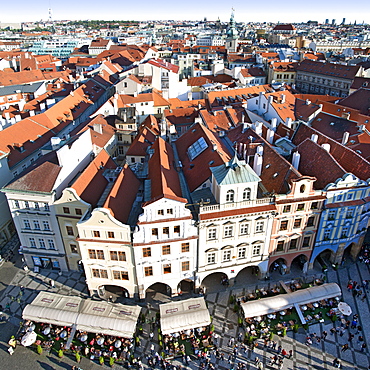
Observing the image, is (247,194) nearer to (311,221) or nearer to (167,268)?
(311,221)

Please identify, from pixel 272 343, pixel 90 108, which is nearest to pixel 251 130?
pixel 272 343

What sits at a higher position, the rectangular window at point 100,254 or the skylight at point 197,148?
the skylight at point 197,148

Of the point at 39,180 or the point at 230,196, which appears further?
the point at 39,180

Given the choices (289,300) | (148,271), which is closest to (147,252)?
(148,271)

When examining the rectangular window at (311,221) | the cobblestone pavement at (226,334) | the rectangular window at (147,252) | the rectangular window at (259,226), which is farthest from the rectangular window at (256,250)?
the rectangular window at (147,252)

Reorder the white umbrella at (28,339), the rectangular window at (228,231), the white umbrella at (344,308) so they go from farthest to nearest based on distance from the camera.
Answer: the rectangular window at (228,231) → the white umbrella at (344,308) → the white umbrella at (28,339)

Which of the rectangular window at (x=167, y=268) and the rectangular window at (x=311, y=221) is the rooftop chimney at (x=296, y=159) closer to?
the rectangular window at (x=311, y=221)

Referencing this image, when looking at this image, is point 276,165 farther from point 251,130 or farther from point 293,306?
point 293,306

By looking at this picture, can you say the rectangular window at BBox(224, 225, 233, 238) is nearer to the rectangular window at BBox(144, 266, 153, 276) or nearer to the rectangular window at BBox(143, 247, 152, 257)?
the rectangular window at BBox(143, 247, 152, 257)
